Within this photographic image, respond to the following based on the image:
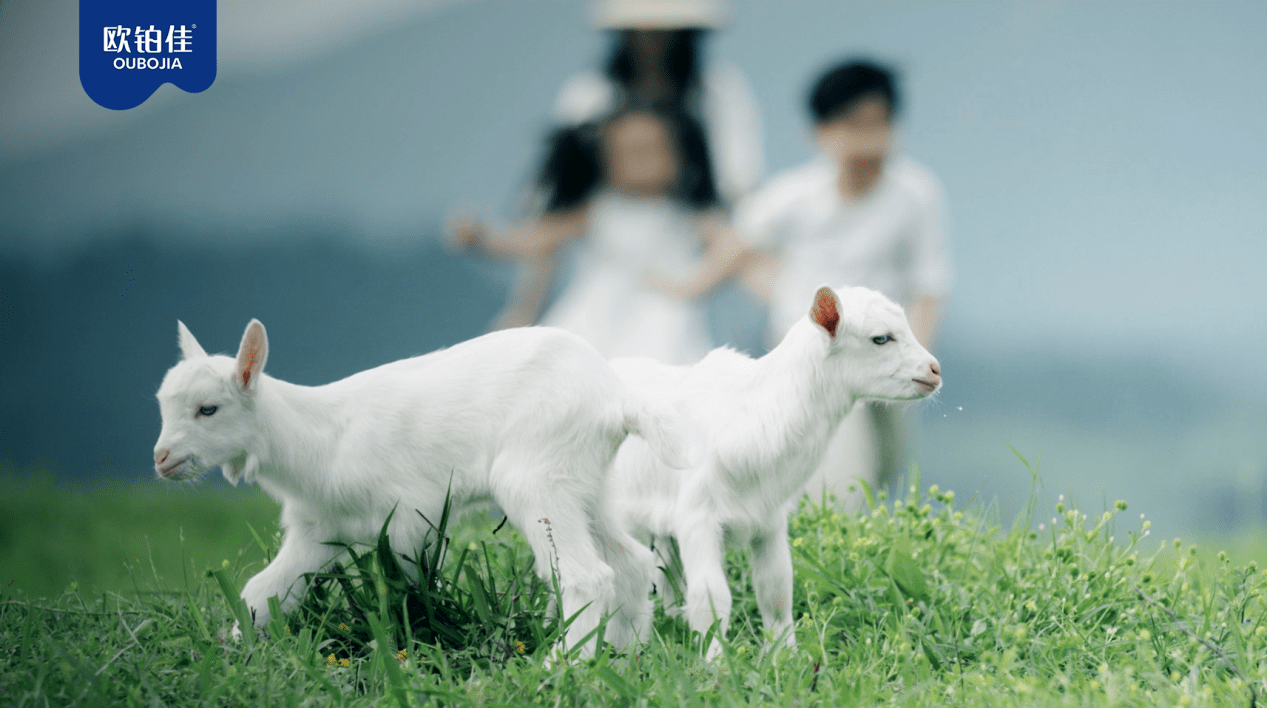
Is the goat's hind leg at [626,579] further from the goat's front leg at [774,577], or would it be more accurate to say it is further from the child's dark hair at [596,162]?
the child's dark hair at [596,162]

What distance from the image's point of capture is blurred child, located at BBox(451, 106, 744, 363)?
7.74 meters

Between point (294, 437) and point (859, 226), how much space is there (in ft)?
16.0

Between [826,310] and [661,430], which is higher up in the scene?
[826,310]

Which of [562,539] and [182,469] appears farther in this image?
[562,539]

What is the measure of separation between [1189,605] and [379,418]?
3255 mm

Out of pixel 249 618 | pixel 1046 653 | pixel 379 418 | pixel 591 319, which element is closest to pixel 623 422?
pixel 379 418

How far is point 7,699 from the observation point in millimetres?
2904

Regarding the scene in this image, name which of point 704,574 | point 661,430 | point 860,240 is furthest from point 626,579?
point 860,240

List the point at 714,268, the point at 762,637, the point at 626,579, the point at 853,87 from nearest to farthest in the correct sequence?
the point at 626,579 < the point at 762,637 < the point at 853,87 < the point at 714,268

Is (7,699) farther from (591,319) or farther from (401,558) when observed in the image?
(591,319)

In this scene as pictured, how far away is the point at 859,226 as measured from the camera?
7.00m

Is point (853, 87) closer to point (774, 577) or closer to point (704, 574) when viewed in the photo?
point (774, 577)

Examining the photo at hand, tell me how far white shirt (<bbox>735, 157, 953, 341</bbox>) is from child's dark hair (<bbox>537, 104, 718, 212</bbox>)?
A: 0.73 metres

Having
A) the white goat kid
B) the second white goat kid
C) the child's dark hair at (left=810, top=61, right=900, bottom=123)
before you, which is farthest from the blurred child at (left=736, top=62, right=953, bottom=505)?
the second white goat kid
